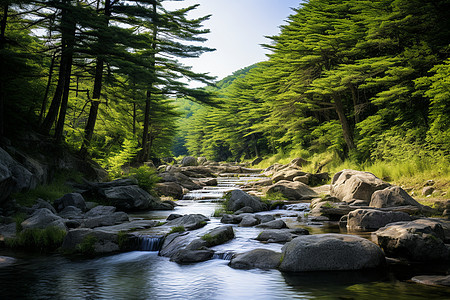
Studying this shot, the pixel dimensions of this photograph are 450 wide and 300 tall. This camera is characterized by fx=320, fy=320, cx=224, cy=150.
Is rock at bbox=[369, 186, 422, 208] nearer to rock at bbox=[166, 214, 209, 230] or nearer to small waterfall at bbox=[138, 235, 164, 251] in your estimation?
rock at bbox=[166, 214, 209, 230]

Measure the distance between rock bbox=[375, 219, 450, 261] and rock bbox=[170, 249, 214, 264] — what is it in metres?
3.71

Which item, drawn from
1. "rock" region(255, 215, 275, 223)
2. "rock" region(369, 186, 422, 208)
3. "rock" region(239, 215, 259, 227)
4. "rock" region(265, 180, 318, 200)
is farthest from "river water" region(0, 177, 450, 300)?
"rock" region(265, 180, 318, 200)

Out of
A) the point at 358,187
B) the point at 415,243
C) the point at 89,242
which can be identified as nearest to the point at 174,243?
the point at 89,242

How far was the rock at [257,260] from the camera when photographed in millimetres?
6152

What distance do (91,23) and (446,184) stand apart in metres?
14.9

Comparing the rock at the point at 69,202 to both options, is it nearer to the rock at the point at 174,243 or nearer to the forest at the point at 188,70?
the forest at the point at 188,70

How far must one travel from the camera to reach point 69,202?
465 inches

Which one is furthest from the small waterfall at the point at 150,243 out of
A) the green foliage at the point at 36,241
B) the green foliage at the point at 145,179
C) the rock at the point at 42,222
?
the green foliage at the point at 145,179

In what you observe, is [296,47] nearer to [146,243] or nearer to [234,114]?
[146,243]

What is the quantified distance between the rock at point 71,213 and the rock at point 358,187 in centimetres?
1003

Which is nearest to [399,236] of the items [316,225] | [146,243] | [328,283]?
[328,283]

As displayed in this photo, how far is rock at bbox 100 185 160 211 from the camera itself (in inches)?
527

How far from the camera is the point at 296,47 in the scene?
21.8m

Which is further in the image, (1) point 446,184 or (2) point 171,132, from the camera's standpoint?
(2) point 171,132
